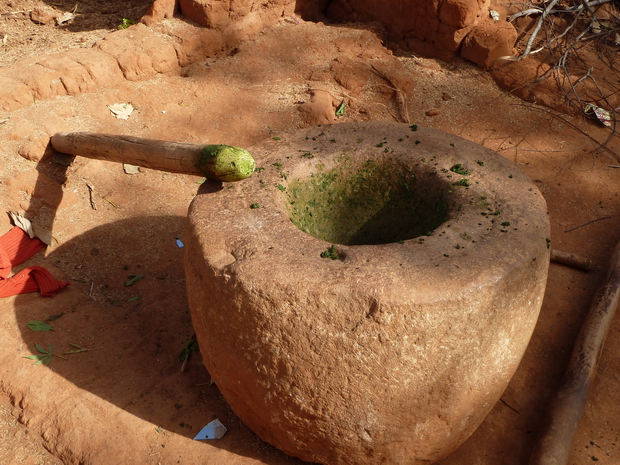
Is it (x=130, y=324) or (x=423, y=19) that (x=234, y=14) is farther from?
(x=130, y=324)

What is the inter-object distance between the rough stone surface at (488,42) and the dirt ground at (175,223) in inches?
5.5

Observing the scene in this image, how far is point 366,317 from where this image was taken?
6.40 feet

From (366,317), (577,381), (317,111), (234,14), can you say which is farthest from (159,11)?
(577,381)

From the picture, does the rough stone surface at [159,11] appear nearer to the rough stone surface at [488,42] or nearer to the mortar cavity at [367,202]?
the rough stone surface at [488,42]

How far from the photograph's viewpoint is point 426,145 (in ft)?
9.39

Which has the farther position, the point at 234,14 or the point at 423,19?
the point at 423,19

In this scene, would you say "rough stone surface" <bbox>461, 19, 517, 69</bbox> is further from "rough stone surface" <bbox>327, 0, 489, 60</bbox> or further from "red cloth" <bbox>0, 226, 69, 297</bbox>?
"red cloth" <bbox>0, 226, 69, 297</bbox>

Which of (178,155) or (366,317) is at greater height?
(366,317)

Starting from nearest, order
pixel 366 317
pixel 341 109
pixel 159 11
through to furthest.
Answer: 1. pixel 366 317
2. pixel 341 109
3. pixel 159 11

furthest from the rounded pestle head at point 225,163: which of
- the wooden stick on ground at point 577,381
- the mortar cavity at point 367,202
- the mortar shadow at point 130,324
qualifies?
the wooden stick on ground at point 577,381

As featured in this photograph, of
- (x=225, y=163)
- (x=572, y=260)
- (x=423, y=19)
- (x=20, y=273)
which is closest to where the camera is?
(x=225, y=163)

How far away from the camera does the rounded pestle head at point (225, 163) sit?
8.18 feet

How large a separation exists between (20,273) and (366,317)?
2541mm

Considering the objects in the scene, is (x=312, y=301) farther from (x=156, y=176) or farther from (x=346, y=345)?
(x=156, y=176)
